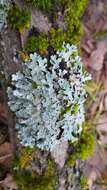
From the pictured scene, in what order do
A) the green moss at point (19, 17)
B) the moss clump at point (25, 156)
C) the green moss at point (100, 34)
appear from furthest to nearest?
the green moss at point (100, 34), the moss clump at point (25, 156), the green moss at point (19, 17)

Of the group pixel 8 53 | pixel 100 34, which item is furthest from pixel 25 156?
pixel 100 34

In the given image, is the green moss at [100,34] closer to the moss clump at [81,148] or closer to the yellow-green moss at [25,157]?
the moss clump at [81,148]

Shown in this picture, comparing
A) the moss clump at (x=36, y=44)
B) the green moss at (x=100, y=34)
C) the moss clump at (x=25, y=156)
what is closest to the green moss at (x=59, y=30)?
the moss clump at (x=36, y=44)

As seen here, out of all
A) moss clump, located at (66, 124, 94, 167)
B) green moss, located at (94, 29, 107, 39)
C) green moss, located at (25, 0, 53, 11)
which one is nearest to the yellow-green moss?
moss clump, located at (66, 124, 94, 167)

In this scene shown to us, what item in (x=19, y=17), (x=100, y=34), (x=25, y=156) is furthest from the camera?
(x=100, y=34)

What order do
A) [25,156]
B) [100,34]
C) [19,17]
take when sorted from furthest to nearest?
[100,34] < [25,156] < [19,17]

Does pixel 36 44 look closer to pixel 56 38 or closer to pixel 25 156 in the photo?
pixel 56 38

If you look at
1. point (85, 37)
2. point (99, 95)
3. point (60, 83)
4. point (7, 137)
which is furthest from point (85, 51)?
point (60, 83)
